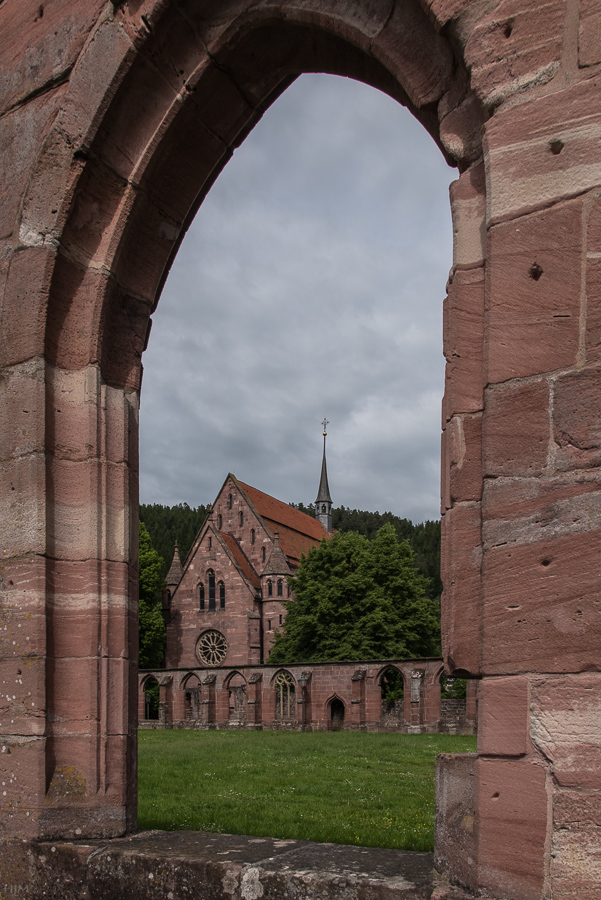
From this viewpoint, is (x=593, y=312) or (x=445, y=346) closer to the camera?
(x=593, y=312)

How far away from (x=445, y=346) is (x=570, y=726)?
1.09 meters

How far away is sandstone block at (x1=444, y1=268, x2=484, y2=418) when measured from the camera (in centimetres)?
218

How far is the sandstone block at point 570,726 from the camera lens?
5.51 feet

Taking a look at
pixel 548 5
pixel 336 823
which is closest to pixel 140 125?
pixel 548 5

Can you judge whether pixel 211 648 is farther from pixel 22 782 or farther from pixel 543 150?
pixel 543 150

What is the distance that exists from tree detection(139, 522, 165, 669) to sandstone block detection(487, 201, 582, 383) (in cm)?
4042

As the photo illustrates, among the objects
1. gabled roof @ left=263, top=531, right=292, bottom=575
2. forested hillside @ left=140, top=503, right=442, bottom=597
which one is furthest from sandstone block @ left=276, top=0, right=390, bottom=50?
forested hillside @ left=140, top=503, right=442, bottom=597

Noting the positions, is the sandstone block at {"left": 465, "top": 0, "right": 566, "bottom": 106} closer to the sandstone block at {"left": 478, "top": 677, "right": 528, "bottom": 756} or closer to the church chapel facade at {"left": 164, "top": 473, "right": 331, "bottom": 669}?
the sandstone block at {"left": 478, "top": 677, "right": 528, "bottom": 756}

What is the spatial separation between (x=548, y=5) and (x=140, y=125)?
178cm

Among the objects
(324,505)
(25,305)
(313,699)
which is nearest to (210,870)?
(25,305)

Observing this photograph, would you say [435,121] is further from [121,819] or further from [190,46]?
[121,819]

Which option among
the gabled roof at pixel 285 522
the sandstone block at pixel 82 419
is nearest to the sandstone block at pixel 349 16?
the sandstone block at pixel 82 419

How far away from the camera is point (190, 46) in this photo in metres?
3.09

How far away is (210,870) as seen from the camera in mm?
2371
